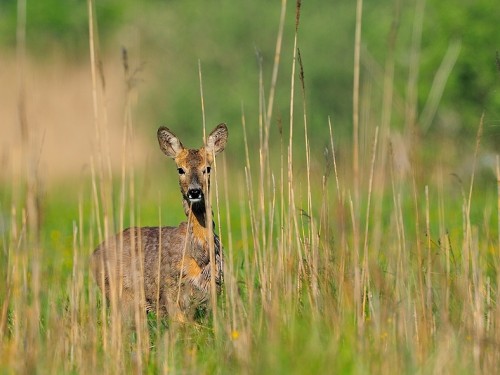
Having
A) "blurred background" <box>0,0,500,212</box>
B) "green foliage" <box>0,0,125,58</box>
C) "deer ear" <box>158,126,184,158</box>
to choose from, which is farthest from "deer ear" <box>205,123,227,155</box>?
"green foliage" <box>0,0,125,58</box>

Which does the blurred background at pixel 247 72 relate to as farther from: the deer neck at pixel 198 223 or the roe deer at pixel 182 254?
the deer neck at pixel 198 223

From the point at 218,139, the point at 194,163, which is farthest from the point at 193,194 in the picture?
the point at 218,139

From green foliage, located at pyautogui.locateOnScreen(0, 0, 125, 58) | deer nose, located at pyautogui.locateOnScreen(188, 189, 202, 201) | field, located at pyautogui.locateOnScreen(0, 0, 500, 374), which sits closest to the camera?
field, located at pyautogui.locateOnScreen(0, 0, 500, 374)

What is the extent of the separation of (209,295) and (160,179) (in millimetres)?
16191

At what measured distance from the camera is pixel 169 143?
8.57 metres

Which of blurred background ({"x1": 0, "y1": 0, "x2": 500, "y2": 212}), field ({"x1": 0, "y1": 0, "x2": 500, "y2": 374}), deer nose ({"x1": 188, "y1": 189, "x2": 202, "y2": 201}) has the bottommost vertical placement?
field ({"x1": 0, "y1": 0, "x2": 500, "y2": 374})

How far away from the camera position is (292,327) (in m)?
5.63

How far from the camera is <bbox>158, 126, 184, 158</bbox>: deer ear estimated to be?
8500 millimetres

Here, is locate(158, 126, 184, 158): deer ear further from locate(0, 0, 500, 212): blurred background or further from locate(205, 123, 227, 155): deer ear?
locate(0, 0, 500, 212): blurred background

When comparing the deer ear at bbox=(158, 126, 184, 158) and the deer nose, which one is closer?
the deer nose

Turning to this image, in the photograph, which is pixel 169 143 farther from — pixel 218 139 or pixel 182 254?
pixel 182 254

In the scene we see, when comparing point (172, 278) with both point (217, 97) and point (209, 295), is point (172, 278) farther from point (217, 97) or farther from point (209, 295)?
point (217, 97)

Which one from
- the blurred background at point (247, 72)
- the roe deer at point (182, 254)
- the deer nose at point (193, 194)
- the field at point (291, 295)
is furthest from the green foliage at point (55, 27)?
the field at point (291, 295)

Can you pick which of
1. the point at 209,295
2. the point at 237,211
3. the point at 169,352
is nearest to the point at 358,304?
the point at 169,352
